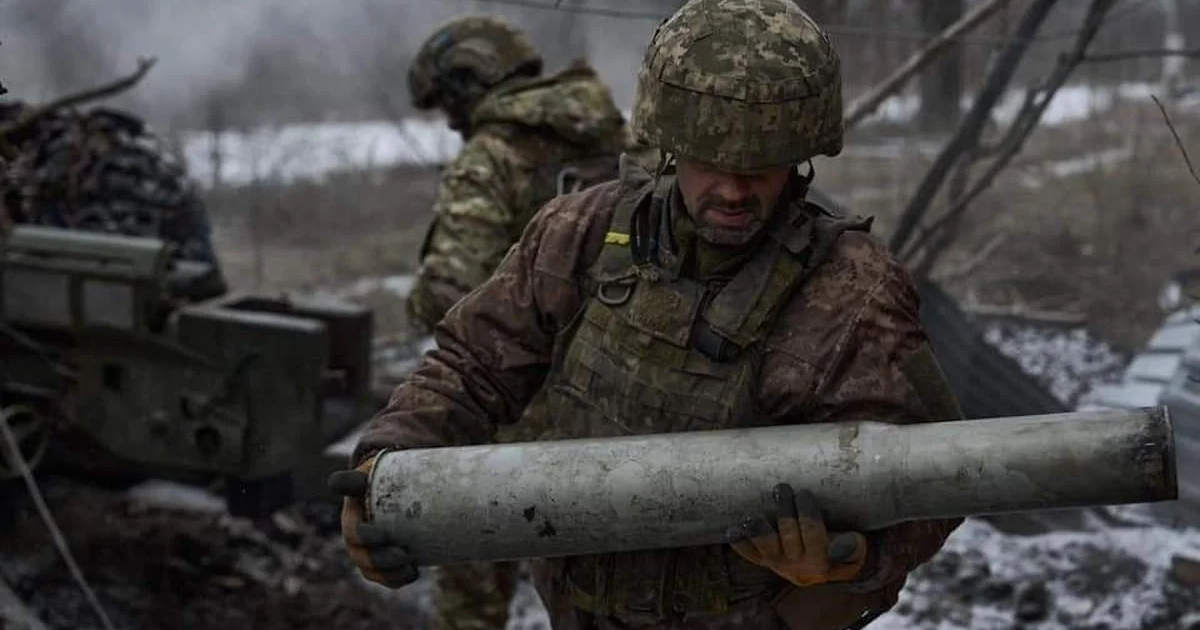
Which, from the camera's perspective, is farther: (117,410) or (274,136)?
(274,136)

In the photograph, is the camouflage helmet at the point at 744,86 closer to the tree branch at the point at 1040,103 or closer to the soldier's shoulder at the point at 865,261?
the soldier's shoulder at the point at 865,261

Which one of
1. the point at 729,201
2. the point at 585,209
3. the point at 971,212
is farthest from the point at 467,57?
the point at 971,212

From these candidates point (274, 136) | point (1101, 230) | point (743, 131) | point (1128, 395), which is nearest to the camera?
point (743, 131)

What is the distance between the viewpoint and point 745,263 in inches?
95.6

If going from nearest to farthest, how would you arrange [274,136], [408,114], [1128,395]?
[1128,395], [274,136], [408,114]

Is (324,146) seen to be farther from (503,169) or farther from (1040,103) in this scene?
(503,169)

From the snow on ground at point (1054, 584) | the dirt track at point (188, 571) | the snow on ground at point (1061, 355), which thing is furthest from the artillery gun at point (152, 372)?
the snow on ground at point (1061, 355)

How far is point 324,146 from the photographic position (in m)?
17.4

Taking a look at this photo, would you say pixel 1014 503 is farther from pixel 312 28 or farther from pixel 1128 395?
pixel 312 28

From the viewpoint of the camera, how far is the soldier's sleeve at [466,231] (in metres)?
4.03

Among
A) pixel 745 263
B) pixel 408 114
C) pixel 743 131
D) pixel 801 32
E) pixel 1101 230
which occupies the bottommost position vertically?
pixel 408 114

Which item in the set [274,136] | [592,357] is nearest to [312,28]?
[274,136]

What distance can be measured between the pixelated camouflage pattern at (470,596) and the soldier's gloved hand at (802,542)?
2048 millimetres

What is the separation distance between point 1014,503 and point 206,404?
3.47 m
